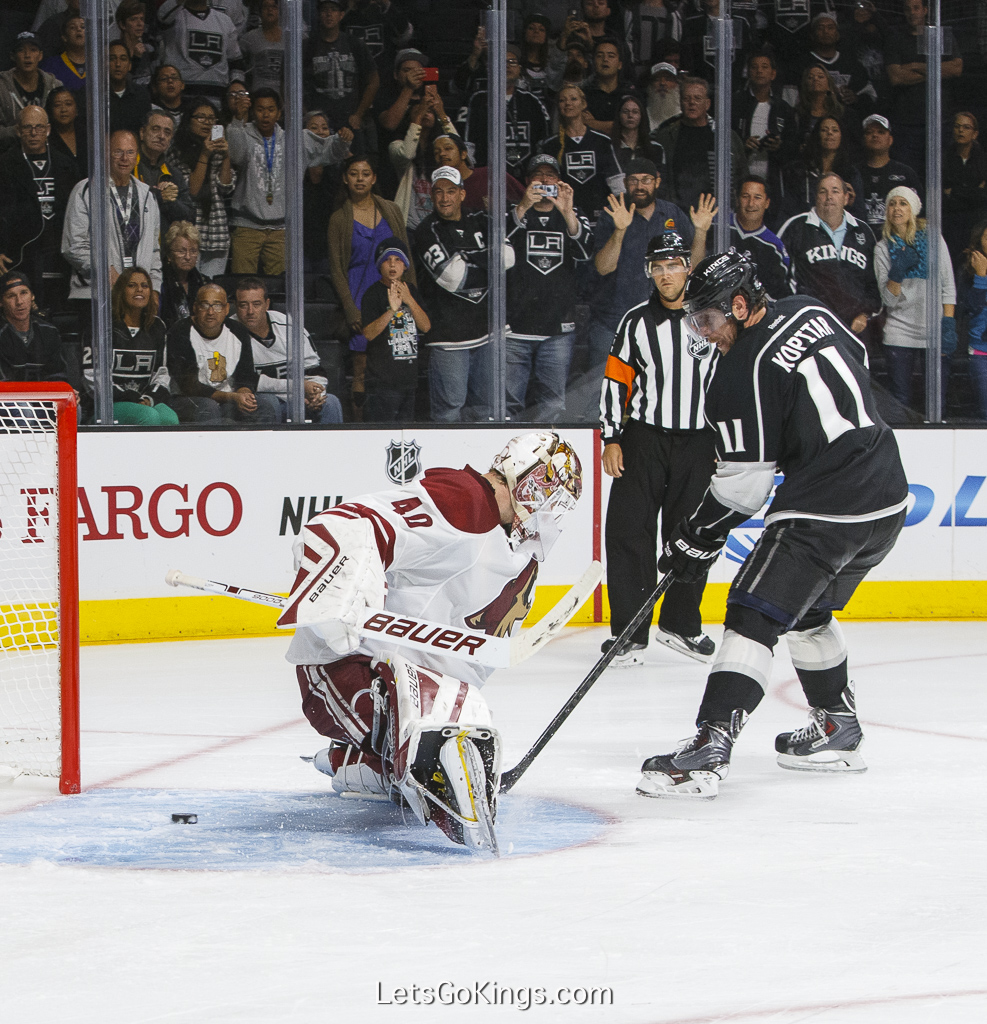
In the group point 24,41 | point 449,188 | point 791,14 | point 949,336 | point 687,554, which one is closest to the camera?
point 687,554

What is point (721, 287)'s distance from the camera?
2.87 metres

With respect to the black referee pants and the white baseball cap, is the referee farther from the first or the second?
the white baseball cap

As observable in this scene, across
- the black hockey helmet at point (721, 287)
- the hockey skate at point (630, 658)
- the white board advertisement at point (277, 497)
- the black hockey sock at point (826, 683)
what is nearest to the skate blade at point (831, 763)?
the black hockey sock at point (826, 683)

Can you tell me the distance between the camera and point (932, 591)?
5629 mm

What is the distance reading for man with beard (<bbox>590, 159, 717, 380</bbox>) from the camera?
5.88m

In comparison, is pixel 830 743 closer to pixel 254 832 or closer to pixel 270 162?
pixel 254 832

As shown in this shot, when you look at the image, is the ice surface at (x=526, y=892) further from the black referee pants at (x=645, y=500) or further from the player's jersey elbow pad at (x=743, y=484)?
the black referee pants at (x=645, y=500)

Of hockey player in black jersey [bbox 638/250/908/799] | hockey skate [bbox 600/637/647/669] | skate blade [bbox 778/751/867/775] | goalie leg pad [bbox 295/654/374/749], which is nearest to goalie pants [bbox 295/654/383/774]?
goalie leg pad [bbox 295/654/374/749]

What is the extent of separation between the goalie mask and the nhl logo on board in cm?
268

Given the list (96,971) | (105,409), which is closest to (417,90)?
(105,409)

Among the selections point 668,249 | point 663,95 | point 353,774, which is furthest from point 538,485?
point 663,95

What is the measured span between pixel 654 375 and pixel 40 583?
1.95 m

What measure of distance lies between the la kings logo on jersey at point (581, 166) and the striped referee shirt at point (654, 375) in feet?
4.93

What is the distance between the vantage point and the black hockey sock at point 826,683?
3092 mm
